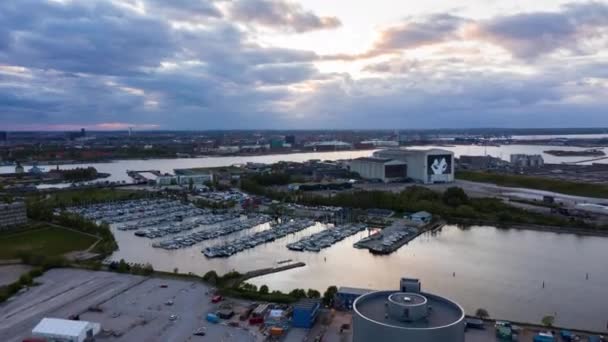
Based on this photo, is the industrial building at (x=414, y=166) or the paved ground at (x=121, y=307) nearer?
the paved ground at (x=121, y=307)

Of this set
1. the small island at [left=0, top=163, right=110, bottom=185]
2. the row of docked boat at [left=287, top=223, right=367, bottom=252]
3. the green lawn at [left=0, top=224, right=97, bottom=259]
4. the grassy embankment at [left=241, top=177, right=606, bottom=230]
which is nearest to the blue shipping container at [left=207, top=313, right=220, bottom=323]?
the row of docked boat at [left=287, top=223, right=367, bottom=252]

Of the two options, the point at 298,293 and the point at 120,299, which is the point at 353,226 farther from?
the point at 120,299

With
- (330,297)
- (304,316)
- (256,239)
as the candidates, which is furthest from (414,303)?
(256,239)

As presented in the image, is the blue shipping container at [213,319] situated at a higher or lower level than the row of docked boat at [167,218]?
lower

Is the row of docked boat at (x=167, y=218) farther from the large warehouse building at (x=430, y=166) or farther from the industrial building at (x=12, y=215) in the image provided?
the large warehouse building at (x=430, y=166)

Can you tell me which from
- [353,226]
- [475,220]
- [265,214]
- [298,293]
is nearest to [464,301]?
[298,293]

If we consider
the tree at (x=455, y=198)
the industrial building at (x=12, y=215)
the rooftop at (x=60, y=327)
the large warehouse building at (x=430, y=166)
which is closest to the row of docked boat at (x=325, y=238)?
the tree at (x=455, y=198)

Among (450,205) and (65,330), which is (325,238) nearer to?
(450,205)
